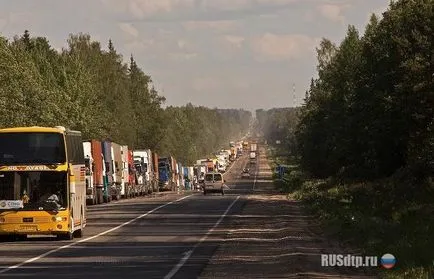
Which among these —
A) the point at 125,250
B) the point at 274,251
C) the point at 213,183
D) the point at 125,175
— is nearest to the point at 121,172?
the point at 125,175

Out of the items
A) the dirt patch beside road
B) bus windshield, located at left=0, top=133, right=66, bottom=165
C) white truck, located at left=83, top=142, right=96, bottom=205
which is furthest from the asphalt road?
white truck, located at left=83, top=142, right=96, bottom=205

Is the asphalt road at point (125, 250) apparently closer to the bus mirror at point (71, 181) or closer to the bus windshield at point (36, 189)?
the bus windshield at point (36, 189)

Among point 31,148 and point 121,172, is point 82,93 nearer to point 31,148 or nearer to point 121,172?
point 121,172

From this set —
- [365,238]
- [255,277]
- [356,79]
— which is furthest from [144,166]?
[255,277]

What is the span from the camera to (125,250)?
2744cm

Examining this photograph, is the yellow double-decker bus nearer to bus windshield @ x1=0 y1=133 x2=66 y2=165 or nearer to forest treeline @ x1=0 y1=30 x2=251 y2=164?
bus windshield @ x1=0 y1=133 x2=66 y2=165

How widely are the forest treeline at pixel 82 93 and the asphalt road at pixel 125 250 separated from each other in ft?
95.7

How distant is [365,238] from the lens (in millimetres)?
28906

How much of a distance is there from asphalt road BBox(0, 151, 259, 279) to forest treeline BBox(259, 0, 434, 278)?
184 inches

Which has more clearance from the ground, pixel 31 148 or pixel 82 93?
pixel 82 93

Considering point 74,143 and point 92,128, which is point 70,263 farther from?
point 92,128

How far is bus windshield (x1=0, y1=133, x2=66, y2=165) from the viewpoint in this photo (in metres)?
30.6

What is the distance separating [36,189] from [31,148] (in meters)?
1.26

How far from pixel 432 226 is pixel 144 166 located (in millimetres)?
58286
